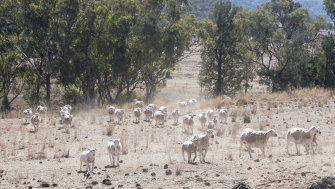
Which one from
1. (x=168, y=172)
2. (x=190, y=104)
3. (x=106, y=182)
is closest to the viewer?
(x=106, y=182)

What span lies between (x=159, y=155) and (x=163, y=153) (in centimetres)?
55

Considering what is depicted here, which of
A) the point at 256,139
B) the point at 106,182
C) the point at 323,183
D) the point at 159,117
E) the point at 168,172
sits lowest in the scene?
the point at 106,182

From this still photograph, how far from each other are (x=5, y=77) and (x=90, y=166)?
27.7m

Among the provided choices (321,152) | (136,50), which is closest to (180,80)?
(136,50)

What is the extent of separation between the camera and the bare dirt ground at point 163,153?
14.0 metres

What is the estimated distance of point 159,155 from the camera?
1836cm

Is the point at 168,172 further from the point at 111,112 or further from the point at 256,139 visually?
the point at 111,112

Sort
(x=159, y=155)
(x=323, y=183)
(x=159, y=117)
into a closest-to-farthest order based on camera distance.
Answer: (x=323, y=183), (x=159, y=155), (x=159, y=117)

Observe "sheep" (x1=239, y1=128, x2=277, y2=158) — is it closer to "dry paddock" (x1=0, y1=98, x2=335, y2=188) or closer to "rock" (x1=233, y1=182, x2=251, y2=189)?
"dry paddock" (x1=0, y1=98, x2=335, y2=188)

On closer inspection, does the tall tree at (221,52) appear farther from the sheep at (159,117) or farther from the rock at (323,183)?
the rock at (323,183)

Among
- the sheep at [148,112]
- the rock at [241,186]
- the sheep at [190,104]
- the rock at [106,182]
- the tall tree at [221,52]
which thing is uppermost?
the tall tree at [221,52]

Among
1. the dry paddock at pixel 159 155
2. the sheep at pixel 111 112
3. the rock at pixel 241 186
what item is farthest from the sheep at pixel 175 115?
the rock at pixel 241 186

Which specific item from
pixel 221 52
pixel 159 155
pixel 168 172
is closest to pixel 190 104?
pixel 159 155

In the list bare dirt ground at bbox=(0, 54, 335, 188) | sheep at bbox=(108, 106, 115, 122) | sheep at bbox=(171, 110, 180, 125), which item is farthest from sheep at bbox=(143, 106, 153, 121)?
sheep at bbox=(108, 106, 115, 122)
